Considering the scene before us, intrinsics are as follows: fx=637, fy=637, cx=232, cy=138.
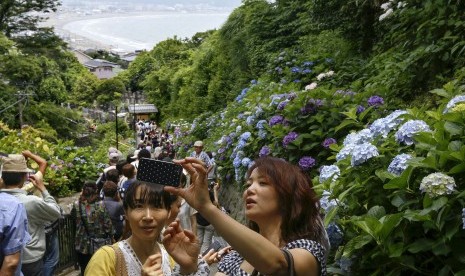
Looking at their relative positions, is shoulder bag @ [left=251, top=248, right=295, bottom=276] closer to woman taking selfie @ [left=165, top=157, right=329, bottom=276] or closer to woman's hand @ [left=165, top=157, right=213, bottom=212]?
woman taking selfie @ [left=165, top=157, right=329, bottom=276]

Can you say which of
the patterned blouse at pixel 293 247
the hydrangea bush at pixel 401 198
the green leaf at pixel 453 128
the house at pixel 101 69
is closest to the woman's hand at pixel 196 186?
the patterned blouse at pixel 293 247

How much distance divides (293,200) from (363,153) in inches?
35.1

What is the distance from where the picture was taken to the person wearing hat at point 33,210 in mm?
4207

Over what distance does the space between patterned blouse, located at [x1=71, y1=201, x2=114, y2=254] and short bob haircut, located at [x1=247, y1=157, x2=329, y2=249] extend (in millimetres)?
3411

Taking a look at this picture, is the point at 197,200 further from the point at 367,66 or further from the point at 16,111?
the point at 16,111

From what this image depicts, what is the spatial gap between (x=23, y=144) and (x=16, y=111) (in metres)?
15.2

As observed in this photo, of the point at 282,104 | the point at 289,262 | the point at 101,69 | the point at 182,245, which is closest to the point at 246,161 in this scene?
the point at 282,104

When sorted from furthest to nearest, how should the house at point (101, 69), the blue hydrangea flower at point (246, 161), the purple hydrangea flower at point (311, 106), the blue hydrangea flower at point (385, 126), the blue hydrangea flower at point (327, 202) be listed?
the house at point (101, 69), the blue hydrangea flower at point (246, 161), the purple hydrangea flower at point (311, 106), the blue hydrangea flower at point (385, 126), the blue hydrangea flower at point (327, 202)

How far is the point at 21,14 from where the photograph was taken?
3250 centimetres

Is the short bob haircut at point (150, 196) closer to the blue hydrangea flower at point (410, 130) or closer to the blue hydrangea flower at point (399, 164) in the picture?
the blue hydrangea flower at point (399, 164)

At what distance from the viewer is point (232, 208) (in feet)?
29.9

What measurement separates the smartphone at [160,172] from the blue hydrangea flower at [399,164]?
3.91 feet

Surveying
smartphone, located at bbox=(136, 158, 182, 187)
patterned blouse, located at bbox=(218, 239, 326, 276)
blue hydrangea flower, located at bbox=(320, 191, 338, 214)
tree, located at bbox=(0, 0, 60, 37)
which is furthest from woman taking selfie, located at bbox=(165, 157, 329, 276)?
tree, located at bbox=(0, 0, 60, 37)

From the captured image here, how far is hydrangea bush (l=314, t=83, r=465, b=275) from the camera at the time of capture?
277cm
